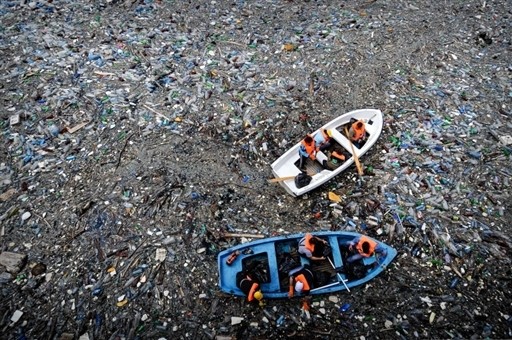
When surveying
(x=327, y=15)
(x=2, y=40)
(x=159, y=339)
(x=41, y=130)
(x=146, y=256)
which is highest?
(x=327, y=15)

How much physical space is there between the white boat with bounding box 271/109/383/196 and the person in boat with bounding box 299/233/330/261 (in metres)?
0.94

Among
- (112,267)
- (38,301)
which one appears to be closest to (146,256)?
(112,267)

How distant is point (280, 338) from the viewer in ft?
15.5

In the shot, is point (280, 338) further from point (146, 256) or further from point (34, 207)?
point (34, 207)

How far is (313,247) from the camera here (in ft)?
16.6

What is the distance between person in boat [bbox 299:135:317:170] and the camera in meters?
6.05

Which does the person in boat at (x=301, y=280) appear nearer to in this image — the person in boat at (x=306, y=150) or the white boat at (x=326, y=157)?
the white boat at (x=326, y=157)

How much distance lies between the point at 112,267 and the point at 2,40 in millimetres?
6695

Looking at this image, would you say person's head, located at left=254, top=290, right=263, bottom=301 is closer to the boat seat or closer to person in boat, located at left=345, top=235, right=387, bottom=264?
the boat seat

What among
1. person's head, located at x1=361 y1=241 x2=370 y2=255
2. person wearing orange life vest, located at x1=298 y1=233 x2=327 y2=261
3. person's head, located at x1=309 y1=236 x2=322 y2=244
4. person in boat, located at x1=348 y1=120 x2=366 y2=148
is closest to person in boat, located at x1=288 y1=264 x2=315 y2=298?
person wearing orange life vest, located at x1=298 y1=233 x2=327 y2=261

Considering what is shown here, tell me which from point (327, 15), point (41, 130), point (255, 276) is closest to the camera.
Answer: point (255, 276)

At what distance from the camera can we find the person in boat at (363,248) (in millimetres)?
5062

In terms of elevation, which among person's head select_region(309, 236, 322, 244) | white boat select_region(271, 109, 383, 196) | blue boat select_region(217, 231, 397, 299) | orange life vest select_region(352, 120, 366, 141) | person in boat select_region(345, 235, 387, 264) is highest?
orange life vest select_region(352, 120, 366, 141)

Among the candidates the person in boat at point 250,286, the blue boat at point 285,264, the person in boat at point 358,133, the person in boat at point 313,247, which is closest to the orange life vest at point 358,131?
the person in boat at point 358,133
